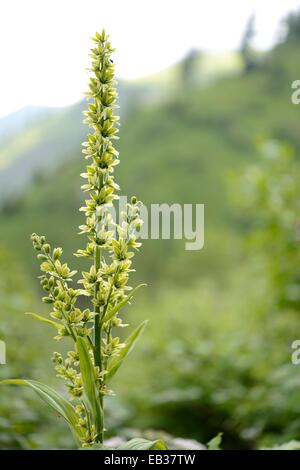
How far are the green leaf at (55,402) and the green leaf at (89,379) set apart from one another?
38mm

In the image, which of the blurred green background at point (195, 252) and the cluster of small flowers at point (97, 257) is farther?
the blurred green background at point (195, 252)

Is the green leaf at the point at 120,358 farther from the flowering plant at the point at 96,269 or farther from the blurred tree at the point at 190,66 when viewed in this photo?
the blurred tree at the point at 190,66

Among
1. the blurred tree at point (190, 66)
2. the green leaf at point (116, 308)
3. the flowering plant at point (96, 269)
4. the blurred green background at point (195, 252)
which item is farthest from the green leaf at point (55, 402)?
the blurred tree at point (190, 66)

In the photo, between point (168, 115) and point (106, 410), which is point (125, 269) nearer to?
point (106, 410)

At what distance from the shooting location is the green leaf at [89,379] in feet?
3.14

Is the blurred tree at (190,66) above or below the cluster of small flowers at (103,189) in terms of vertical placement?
above

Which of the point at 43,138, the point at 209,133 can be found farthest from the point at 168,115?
the point at 43,138

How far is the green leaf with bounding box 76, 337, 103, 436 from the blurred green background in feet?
2.79

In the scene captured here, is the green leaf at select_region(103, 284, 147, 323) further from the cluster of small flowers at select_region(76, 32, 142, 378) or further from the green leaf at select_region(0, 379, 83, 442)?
the green leaf at select_region(0, 379, 83, 442)

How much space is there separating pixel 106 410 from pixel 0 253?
50.8 inches

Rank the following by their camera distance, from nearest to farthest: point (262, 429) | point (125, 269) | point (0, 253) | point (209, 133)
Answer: point (125, 269)
point (262, 429)
point (0, 253)
point (209, 133)

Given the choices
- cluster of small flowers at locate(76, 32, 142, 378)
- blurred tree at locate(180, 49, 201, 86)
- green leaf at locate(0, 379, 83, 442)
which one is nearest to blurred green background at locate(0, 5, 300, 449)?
blurred tree at locate(180, 49, 201, 86)

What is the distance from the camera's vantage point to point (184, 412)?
299cm

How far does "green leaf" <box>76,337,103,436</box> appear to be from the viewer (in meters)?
A: 0.96
